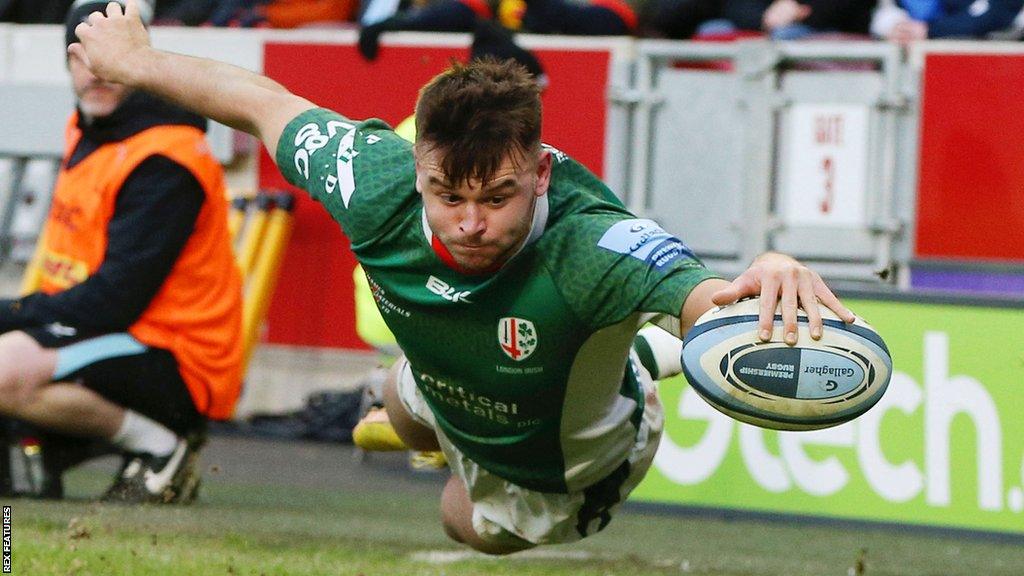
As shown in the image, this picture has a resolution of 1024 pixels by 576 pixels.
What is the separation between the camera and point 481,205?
14.5ft

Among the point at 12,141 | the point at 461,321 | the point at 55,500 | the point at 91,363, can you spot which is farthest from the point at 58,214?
the point at 12,141

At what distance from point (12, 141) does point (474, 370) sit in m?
7.98

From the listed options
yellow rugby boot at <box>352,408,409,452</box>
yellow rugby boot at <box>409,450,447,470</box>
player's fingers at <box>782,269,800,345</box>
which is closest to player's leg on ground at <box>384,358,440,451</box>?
yellow rugby boot at <box>352,408,409,452</box>

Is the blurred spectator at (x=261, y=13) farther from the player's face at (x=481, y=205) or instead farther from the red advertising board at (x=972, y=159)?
the player's face at (x=481, y=205)

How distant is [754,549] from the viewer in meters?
7.42

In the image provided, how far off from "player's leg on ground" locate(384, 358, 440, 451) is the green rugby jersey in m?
0.47

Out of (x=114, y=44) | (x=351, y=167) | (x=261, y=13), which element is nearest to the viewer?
(x=351, y=167)

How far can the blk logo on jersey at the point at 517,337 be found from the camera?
4.73 m

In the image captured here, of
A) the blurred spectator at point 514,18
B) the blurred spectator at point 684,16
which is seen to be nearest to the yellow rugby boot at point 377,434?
the blurred spectator at point 514,18

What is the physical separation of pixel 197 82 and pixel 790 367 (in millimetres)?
2117

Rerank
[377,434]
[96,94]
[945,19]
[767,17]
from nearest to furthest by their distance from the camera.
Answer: [377,434] → [96,94] → [945,19] → [767,17]

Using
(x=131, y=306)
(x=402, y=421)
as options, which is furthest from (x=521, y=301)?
(x=131, y=306)

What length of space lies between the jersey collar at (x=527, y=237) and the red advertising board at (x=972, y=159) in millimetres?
6035

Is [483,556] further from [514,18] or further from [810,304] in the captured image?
[514,18]
